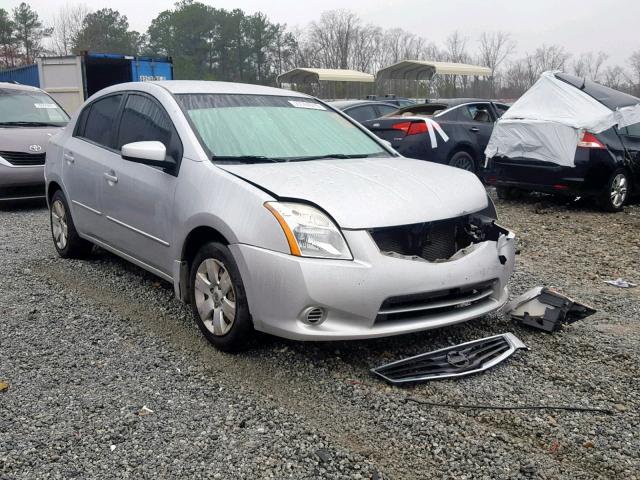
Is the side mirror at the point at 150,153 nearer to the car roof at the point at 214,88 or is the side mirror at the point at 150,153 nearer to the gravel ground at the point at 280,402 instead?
the car roof at the point at 214,88

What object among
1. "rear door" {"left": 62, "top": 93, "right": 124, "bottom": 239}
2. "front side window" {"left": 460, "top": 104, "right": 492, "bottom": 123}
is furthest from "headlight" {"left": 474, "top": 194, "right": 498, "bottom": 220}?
"front side window" {"left": 460, "top": 104, "right": 492, "bottom": 123}

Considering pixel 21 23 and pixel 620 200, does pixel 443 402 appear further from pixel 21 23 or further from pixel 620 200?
pixel 21 23

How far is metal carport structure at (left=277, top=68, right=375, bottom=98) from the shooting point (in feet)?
83.1

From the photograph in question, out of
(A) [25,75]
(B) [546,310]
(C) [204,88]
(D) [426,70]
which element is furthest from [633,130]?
(A) [25,75]

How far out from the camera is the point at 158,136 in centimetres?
456

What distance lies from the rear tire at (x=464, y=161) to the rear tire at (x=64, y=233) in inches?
257

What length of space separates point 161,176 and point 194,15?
56.9 meters

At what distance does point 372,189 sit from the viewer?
3.76 metres

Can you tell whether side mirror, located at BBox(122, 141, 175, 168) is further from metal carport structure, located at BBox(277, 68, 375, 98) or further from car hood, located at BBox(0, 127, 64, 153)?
metal carport structure, located at BBox(277, 68, 375, 98)

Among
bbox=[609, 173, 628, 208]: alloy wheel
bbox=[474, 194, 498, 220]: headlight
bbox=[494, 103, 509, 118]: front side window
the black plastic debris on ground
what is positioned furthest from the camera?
bbox=[494, 103, 509, 118]: front side window

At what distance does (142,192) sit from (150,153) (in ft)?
1.39

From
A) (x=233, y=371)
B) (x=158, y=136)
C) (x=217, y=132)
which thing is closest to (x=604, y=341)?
(x=233, y=371)

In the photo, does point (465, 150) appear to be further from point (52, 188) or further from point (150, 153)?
point (150, 153)

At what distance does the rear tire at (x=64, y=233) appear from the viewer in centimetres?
591
